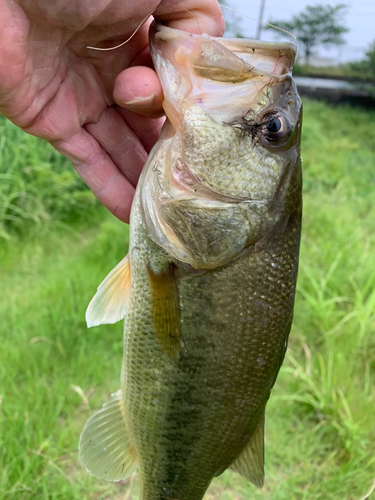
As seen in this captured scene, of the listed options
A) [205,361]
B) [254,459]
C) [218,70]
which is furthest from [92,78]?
[254,459]

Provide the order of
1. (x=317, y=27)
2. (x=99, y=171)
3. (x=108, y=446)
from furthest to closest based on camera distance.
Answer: (x=317, y=27)
(x=99, y=171)
(x=108, y=446)

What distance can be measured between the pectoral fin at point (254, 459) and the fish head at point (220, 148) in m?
0.73

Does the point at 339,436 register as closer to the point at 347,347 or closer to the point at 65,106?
the point at 347,347

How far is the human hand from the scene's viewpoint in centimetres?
140

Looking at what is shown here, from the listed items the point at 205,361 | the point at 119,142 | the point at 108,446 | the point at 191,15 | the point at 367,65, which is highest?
the point at 191,15

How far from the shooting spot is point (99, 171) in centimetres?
183

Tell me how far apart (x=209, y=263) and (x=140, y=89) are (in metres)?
0.65

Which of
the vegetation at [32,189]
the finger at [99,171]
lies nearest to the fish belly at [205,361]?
the finger at [99,171]

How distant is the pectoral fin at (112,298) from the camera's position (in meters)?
1.53

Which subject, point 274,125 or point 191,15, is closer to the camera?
point 274,125

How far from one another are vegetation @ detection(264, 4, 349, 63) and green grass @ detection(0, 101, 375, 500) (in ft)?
43.7

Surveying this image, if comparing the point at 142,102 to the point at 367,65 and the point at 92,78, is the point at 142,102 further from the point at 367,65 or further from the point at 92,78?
the point at 367,65

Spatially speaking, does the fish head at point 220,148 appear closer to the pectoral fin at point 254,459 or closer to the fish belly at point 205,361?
the fish belly at point 205,361

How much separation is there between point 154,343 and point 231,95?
90 cm
